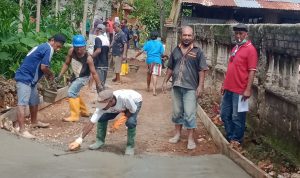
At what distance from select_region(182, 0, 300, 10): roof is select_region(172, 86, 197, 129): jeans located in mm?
10607

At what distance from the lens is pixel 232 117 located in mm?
7129

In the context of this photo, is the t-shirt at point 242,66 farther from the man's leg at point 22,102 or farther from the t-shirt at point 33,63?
the man's leg at point 22,102

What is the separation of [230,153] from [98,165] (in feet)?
6.13

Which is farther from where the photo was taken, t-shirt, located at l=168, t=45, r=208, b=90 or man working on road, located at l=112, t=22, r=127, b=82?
man working on road, located at l=112, t=22, r=127, b=82

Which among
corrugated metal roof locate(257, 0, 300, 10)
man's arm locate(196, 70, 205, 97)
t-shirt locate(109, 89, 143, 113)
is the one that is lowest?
t-shirt locate(109, 89, 143, 113)

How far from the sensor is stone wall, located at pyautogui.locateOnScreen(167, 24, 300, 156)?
6199 millimetres

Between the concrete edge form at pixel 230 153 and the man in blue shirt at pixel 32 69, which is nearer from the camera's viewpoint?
the concrete edge form at pixel 230 153

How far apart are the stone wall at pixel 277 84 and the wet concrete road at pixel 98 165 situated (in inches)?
32.8

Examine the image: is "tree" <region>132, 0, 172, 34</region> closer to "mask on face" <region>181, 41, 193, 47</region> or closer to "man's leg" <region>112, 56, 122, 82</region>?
"man's leg" <region>112, 56, 122, 82</region>

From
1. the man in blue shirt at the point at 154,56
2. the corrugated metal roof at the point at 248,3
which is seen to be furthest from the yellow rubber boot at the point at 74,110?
the corrugated metal roof at the point at 248,3

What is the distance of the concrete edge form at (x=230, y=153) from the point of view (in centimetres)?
576

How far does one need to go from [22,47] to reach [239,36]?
5.35 meters

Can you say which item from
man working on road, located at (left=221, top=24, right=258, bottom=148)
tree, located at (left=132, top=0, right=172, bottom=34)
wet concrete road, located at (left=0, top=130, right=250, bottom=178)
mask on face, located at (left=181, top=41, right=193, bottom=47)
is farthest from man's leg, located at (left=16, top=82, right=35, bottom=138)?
tree, located at (left=132, top=0, right=172, bottom=34)

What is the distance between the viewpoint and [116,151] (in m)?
7.21
